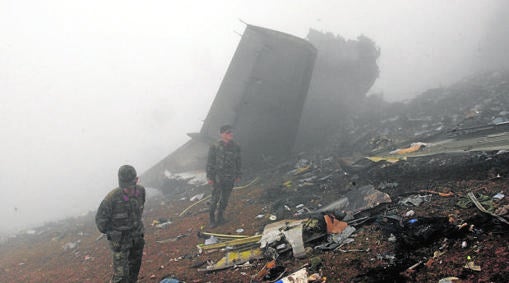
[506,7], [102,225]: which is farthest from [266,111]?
[506,7]

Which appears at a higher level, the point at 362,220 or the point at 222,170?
the point at 222,170

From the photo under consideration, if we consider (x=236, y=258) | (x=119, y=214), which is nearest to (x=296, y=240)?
(x=236, y=258)

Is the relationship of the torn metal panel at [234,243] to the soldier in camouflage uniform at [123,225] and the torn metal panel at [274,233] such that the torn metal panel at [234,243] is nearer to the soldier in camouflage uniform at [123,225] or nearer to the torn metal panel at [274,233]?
the torn metal panel at [274,233]

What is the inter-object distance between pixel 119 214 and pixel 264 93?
614 cm

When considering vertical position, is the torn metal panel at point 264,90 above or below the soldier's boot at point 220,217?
above

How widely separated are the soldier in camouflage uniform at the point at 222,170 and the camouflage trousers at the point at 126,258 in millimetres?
2444

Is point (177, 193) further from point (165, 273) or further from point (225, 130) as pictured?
point (165, 273)

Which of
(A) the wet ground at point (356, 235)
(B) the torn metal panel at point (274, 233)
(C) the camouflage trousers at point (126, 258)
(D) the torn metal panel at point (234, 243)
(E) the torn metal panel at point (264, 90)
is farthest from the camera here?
(E) the torn metal panel at point (264, 90)

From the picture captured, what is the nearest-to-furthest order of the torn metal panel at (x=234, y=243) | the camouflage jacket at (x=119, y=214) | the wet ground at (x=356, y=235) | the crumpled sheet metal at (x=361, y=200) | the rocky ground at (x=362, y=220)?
the wet ground at (x=356, y=235), the rocky ground at (x=362, y=220), the camouflage jacket at (x=119, y=214), the crumpled sheet metal at (x=361, y=200), the torn metal panel at (x=234, y=243)

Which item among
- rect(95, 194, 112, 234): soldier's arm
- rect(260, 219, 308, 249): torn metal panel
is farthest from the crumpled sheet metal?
rect(95, 194, 112, 234): soldier's arm

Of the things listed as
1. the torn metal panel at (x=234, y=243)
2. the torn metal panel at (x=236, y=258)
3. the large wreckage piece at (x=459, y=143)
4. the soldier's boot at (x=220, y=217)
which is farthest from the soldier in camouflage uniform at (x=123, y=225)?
the large wreckage piece at (x=459, y=143)

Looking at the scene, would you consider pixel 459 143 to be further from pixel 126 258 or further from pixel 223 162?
pixel 126 258

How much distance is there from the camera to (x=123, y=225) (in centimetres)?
421

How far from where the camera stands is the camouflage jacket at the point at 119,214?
4121 millimetres
